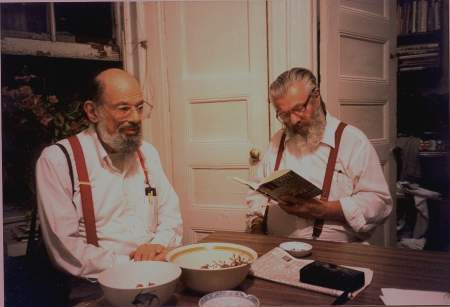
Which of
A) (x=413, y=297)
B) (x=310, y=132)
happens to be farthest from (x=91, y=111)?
(x=413, y=297)

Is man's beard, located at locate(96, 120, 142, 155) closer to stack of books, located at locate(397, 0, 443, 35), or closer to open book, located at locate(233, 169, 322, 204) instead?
open book, located at locate(233, 169, 322, 204)

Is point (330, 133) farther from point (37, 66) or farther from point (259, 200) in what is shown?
point (37, 66)

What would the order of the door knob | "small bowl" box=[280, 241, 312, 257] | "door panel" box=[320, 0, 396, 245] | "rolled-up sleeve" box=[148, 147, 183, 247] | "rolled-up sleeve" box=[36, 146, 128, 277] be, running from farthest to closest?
1. the door knob
2. "door panel" box=[320, 0, 396, 245]
3. "rolled-up sleeve" box=[148, 147, 183, 247]
4. "rolled-up sleeve" box=[36, 146, 128, 277]
5. "small bowl" box=[280, 241, 312, 257]

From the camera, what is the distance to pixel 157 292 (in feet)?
2.43

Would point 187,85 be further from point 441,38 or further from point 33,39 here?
point 441,38

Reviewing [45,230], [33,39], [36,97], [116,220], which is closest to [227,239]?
[116,220]

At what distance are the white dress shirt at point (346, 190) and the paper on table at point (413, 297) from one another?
60 cm

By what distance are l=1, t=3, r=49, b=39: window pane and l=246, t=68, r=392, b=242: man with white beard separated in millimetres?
828

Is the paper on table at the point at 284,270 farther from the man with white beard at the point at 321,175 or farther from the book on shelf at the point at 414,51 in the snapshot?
the book on shelf at the point at 414,51

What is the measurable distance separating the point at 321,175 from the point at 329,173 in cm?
4

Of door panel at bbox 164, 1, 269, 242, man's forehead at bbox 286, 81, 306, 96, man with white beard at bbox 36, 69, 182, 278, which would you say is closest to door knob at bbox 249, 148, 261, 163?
door panel at bbox 164, 1, 269, 242

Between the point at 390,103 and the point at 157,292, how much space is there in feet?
4.68

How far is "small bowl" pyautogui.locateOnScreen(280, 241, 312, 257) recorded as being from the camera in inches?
40.4

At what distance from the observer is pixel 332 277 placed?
827 millimetres
